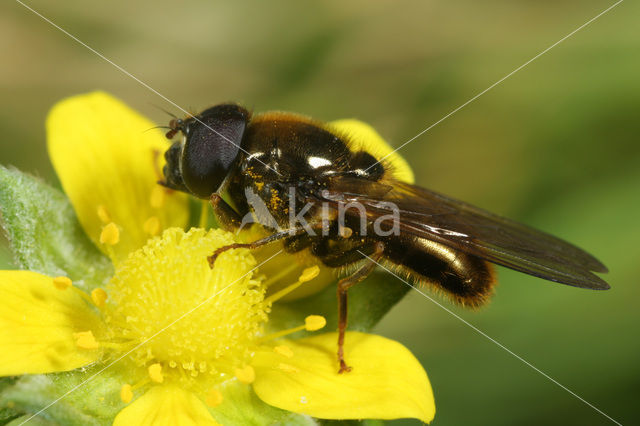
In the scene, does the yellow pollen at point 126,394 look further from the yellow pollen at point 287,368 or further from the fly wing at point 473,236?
the fly wing at point 473,236

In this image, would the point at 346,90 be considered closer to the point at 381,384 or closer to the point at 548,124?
the point at 548,124

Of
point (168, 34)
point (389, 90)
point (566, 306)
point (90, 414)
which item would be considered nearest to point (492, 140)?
point (389, 90)

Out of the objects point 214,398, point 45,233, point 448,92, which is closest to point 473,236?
point 214,398

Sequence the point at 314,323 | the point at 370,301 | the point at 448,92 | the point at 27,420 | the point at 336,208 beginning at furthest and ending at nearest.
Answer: the point at 448,92 < the point at 370,301 < the point at 314,323 < the point at 336,208 < the point at 27,420

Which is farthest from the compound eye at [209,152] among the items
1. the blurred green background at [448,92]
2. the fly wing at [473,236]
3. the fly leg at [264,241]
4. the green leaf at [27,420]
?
the blurred green background at [448,92]

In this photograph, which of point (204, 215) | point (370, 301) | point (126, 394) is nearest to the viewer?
point (126, 394)

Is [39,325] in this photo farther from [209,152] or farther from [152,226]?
[209,152]
